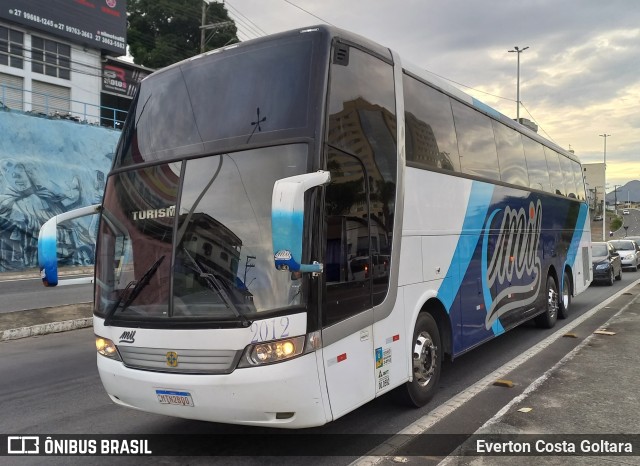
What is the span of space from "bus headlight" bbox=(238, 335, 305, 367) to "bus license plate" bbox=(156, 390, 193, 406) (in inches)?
22.5

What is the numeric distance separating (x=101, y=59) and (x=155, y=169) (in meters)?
35.5

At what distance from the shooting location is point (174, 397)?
3.98m

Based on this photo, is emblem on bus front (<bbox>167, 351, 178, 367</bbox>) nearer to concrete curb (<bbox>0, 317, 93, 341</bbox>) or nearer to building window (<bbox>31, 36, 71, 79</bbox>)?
concrete curb (<bbox>0, 317, 93, 341</bbox>)

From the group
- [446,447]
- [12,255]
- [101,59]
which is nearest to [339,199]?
[446,447]

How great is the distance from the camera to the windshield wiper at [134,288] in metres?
4.15

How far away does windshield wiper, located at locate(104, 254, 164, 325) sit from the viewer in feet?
13.6

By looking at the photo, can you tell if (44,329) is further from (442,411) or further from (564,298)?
(564,298)

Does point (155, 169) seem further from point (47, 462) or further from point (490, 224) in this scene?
point (490, 224)

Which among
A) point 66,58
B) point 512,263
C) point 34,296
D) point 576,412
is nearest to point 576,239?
point 512,263

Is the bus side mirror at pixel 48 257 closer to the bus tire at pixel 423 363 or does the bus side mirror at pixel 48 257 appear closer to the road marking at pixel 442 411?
the road marking at pixel 442 411

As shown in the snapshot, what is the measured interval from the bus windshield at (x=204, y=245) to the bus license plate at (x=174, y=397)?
55 cm

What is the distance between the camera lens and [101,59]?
35.6m

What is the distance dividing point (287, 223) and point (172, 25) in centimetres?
4782

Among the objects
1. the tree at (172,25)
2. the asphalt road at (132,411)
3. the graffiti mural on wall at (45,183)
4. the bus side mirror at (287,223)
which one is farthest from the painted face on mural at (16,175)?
the tree at (172,25)
